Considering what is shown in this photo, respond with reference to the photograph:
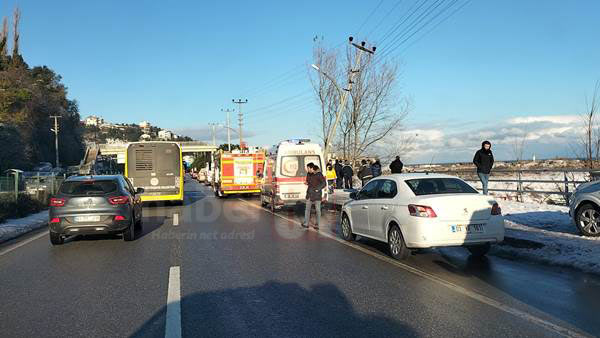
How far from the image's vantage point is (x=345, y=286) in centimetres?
723

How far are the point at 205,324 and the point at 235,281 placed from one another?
2.11 metres

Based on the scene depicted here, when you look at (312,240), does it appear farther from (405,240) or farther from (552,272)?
(552,272)

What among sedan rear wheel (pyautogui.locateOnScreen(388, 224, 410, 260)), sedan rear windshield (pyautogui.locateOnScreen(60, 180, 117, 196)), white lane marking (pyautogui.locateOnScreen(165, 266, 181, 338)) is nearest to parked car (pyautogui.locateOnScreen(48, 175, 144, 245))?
sedan rear windshield (pyautogui.locateOnScreen(60, 180, 117, 196))

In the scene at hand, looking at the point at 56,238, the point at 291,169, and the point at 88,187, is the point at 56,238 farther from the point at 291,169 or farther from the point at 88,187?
the point at 291,169

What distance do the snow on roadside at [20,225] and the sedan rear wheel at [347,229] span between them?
28.8 ft

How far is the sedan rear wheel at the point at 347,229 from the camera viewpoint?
11688 millimetres

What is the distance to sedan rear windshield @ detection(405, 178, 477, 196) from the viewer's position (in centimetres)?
927

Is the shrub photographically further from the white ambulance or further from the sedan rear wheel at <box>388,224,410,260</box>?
the sedan rear wheel at <box>388,224,410,260</box>

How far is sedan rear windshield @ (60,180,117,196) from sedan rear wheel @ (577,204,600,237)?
10154 millimetres

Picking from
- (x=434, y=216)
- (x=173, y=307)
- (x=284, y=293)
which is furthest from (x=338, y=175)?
(x=173, y=307)

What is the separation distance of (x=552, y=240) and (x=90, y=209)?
9653 millimetres

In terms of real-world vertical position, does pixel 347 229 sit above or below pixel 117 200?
below

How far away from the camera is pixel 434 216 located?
862cm

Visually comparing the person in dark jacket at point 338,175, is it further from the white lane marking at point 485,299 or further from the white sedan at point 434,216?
the white lane marking at point 485,299
